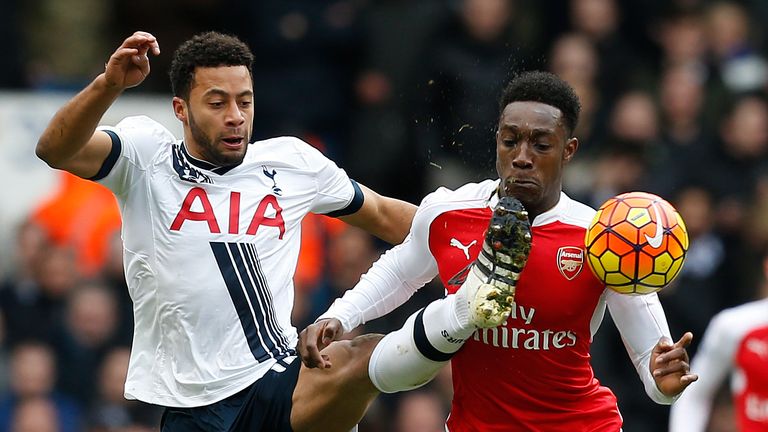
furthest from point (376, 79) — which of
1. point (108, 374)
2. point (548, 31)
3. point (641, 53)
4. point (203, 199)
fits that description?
point (203, 199)

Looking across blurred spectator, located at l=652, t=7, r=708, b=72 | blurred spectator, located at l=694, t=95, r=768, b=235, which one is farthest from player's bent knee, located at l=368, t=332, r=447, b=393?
blurred spectator, located at l=652, t=7, r=708, b=72

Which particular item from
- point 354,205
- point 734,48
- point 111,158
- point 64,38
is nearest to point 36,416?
point 64,38

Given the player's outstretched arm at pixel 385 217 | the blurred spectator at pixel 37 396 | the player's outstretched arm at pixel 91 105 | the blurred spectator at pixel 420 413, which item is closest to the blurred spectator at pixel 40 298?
the blurred spectator at pixel 37 396

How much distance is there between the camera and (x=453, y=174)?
10.8 m

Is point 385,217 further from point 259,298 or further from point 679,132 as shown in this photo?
point 679,132

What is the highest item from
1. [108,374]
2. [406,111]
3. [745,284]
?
[406,111]

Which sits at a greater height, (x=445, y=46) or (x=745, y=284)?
(x=445, y=46)

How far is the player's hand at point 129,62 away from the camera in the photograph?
6.06 meters

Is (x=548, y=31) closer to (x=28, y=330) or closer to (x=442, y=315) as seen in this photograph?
(x=28, y=330)

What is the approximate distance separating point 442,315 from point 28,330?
5088mm

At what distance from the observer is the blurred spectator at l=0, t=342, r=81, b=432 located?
10227 mm

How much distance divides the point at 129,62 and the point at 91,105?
0.23 metres

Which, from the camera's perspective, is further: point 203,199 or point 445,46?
point 445,46

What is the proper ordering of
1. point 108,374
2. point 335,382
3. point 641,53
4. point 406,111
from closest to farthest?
point 335,382 < point 108,374 < point 406,111 < point 641,53
